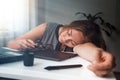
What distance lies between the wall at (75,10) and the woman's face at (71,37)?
5.57 ft

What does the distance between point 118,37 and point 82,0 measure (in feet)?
2.44

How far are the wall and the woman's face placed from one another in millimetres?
1697

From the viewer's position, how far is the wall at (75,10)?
3.01 metres

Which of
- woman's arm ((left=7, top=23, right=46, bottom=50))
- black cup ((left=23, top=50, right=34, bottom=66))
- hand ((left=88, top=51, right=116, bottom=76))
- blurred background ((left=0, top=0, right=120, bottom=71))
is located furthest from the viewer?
blurred background ((left=0, top=0, right=120, bottom=71))

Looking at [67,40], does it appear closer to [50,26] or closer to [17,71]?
[50,26]

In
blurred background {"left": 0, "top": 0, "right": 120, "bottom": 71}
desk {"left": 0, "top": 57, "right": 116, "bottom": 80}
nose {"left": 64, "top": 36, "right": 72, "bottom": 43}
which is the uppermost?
blurred background {"left": 0, "top": 0, "right": 120, "bottom": 71}

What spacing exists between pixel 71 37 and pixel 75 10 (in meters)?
1.82

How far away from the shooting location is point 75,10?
10.0 ft

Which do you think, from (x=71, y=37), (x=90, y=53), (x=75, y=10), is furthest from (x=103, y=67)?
(x=75, y=10)

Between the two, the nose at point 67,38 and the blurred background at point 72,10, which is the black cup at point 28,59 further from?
the blurred background at point 72,10

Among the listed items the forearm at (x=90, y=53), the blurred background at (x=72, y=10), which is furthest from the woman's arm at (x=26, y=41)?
the blurred background at (x=72, y=10)

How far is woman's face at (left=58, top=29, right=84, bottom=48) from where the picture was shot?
1232 mm

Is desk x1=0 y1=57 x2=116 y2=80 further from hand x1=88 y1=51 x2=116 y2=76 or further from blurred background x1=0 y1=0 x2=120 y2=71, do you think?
blurred background x1=0 y1=0 x2=120 y2=71

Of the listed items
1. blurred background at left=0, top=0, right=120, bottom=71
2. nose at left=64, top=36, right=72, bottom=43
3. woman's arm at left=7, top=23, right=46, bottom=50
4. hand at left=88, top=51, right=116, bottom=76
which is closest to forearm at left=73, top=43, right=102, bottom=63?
hand at left=88, top=51, right=116, bottom=76
